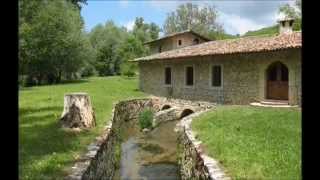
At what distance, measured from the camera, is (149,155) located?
49.3 feet

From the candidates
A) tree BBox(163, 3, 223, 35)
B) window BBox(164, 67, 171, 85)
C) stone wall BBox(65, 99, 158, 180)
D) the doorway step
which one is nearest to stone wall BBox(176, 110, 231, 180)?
stone wall BBox(65, 99, 158, 180)

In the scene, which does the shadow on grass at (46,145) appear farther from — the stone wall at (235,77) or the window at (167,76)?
the window at (167,76)

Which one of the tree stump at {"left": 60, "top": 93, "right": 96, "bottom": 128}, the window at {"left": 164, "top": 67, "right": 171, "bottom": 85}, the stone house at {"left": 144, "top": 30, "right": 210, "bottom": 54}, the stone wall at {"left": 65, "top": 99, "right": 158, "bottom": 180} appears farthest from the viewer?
the stone house at {"left": 144, "top": 30, "right": 210, "bottom": 54}

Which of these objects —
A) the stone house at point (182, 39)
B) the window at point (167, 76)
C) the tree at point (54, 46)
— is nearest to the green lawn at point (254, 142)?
the window at point (167, 76)

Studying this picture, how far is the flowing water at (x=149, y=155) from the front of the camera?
12.3 m

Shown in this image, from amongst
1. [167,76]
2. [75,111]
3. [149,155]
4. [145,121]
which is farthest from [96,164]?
[167,76]

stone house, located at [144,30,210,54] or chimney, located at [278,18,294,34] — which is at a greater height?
stone house, located at [144,30,210,54]

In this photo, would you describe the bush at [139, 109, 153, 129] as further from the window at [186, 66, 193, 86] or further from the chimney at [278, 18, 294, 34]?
the chimney at [278, 18, 294, 34]

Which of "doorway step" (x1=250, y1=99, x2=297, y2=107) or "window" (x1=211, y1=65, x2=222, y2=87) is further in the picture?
"window" (x1=211, y1=65, x2=222, y2=87)

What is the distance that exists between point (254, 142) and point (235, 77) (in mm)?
13065

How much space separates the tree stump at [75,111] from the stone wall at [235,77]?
11.4m

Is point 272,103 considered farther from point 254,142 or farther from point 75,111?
point 75,111

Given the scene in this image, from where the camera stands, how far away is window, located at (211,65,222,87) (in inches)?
966

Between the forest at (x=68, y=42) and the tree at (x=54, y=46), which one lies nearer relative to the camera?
the forest at (x=68, y=42)
